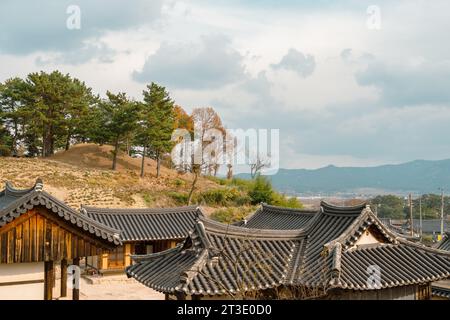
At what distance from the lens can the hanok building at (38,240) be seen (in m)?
12.7

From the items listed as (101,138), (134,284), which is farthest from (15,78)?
(134,284)

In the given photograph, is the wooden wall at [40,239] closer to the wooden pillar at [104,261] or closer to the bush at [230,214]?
the wooden pillar at [104,261]

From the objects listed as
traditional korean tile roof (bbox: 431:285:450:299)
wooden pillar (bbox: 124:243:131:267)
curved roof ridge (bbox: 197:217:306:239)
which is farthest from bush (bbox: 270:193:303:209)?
curved roof ridge (bbox: 197:217:306:239)

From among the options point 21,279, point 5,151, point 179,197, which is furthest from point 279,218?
point 5,151

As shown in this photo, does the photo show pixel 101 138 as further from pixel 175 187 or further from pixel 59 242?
pixel 59 242

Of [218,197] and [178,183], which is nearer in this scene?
[218,197]

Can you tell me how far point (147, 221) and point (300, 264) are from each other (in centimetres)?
1792

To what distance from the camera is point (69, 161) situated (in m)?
57.9

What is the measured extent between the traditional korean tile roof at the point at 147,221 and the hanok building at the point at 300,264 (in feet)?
45.9

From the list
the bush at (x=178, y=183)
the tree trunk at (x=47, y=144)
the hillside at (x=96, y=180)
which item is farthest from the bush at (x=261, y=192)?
the tree trunk at (x=47, y=144)

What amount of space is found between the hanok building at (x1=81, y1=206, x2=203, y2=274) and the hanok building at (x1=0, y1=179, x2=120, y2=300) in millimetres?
14382

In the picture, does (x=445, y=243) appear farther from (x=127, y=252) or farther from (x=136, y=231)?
(x=127, y=252)

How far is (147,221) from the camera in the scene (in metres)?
30.5

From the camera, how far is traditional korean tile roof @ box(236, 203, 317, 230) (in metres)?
23.8
